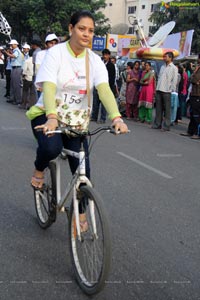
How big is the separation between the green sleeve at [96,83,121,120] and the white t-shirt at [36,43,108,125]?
5 centimetres

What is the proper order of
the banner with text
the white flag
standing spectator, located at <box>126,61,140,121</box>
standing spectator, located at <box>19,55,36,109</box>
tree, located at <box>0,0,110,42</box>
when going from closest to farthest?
1. standing spectator, located at <box>19,55,36,109</box>
2. standing spectator, located at <box>126,61,140,121</box>
3. the white flag
4. the banner with text
5. tree, located at <box>0,0,110,42</box>

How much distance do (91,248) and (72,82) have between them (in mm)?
1236

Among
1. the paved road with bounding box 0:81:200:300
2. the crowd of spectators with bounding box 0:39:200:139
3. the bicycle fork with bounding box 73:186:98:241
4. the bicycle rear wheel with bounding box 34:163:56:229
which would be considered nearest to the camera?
the bicycle fork with bounding box 73:186:98:241

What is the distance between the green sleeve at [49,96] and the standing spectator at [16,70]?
1116 cm

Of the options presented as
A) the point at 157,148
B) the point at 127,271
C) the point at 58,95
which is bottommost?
the point at 157,148

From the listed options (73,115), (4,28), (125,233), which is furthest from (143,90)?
(73,115)

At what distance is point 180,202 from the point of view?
5359 mm

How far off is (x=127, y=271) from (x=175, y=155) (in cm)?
512

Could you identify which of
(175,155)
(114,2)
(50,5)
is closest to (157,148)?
(175,155)

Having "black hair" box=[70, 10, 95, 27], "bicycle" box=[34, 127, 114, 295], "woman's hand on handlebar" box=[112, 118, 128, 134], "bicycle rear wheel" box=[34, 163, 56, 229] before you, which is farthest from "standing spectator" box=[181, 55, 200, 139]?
"woman's hand on handlebar" box=[112, 118, 128, 134]

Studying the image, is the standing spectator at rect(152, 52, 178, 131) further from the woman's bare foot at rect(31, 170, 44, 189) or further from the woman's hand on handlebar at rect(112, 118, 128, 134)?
the woman's hand on handlebar at rect(112, 118, 128, 134)

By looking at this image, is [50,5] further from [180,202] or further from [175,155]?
[180,202]

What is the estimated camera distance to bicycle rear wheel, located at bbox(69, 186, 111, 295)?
2877 millimetres

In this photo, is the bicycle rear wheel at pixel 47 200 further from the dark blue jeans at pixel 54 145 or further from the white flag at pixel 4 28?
the white flag at pixel 4 28
